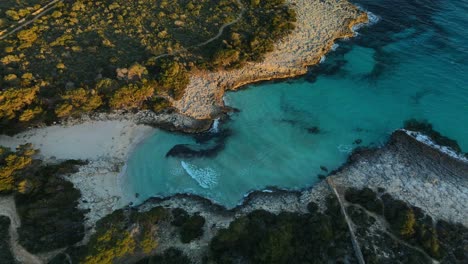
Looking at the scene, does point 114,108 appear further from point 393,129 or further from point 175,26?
point 393,129

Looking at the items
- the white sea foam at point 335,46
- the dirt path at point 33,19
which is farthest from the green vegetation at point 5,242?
the white sea foam at point 335,46

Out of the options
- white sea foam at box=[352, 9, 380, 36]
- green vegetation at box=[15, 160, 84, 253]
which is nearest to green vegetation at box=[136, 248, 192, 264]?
green vegetation at box=[15, 160, 84, 253]

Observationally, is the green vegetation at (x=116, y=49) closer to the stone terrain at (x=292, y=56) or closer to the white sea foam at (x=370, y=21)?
the stone terrain at (x=292, y=56)

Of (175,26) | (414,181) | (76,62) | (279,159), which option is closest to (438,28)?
(414,181)

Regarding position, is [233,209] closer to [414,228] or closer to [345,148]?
[345,148]

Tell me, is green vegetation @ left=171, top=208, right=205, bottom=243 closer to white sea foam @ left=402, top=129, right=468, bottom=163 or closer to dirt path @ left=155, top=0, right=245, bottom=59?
dirt path @ left=155, top=0, right=245, bottom=59


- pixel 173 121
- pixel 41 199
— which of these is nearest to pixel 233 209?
pixel 173 121
